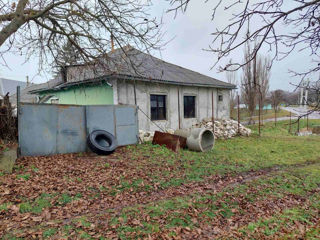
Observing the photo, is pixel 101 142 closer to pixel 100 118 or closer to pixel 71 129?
pixel 100 118

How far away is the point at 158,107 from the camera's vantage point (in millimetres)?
11109

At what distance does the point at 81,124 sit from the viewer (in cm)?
760

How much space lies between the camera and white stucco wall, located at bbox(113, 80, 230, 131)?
9594 millimetres

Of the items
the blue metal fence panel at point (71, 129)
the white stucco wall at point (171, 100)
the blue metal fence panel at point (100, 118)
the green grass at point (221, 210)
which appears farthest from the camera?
the white stucco wall at point (171, 100)

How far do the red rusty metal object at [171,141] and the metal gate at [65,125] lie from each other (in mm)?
1131

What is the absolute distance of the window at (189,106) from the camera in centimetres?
1243

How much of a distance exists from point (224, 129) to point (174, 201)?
962 centimetres

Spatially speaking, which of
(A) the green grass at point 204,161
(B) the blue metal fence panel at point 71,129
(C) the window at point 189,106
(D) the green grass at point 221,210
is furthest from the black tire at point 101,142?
(C) the window at point 189,106

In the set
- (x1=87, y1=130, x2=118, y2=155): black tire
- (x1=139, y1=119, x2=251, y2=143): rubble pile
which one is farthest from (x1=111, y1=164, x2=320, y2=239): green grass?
(x1=139, y1=119, x2=251, y2=143): rubble pile

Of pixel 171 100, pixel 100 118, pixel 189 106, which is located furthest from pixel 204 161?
pixel 189 106

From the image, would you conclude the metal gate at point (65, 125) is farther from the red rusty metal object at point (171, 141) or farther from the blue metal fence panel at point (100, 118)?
the red rusty metal object at point (171, 141)

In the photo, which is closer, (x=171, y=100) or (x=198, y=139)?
(x=198, y=139)

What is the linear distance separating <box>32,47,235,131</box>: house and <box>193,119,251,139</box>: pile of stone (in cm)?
55

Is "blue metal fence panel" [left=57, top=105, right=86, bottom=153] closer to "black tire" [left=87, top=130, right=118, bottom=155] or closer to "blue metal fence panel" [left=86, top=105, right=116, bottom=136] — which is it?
"blue metal fence panel" [left=86, top=105, right=116, bottom=136]
